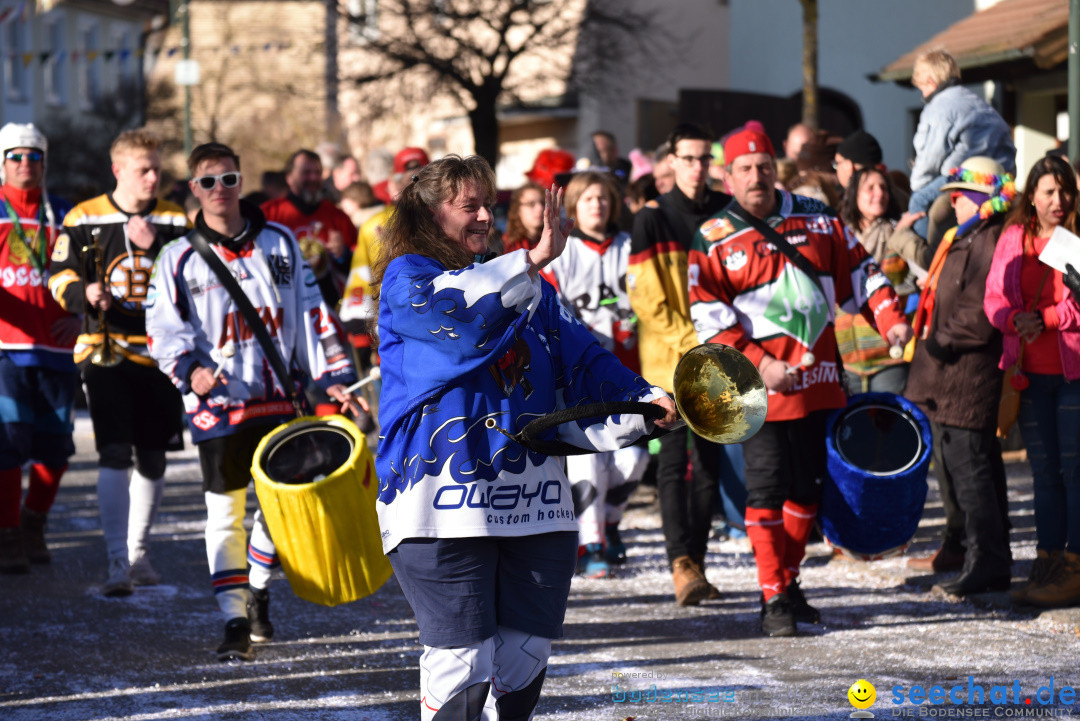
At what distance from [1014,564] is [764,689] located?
9.05ft

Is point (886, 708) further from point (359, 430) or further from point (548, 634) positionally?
point (359, 430)

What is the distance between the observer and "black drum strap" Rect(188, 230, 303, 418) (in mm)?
5961

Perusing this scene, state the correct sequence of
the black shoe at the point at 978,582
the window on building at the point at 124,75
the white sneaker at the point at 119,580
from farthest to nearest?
the window on building at the point at 124,75, the white sneaker at the point at 119,580, the black shoe at the point at 978,582

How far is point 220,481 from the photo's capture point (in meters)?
6.07

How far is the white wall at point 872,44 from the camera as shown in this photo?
2039cm

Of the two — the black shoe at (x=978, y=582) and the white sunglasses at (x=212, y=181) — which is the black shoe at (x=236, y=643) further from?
the black shoe at (x=978, y=582)

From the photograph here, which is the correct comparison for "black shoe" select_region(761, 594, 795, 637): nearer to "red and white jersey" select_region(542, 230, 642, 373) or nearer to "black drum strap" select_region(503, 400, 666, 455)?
"red and white jersey" select_region(542, 230, 642, 373)

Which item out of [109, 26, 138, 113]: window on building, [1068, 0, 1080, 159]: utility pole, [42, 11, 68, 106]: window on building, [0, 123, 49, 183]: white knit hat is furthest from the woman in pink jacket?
[42, 11, 68, 106]: window on building

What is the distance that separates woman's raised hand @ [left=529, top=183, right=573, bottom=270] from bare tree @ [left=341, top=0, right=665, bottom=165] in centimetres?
1973

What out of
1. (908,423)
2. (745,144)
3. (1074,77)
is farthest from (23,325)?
(1074,77)

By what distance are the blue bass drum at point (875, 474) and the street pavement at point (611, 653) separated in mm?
392

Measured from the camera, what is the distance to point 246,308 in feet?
19.5

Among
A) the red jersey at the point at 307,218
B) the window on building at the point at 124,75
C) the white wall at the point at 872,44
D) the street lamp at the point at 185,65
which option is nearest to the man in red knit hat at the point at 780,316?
the red jersey at the point at 307,218

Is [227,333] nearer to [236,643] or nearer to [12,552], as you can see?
[236,643]
